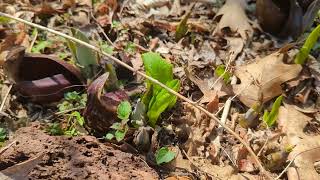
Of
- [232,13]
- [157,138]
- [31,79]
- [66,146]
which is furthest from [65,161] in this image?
[232,13]

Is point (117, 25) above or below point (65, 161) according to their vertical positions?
above

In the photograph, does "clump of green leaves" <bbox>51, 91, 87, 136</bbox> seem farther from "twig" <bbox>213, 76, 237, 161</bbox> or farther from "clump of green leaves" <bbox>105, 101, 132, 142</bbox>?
"twig" <bbox>213, 76, 237, 161</bbox>

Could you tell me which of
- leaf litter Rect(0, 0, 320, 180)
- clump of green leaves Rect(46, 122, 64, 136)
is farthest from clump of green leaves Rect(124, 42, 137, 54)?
clump of green leaves Rect(46, 122, 64, 136)

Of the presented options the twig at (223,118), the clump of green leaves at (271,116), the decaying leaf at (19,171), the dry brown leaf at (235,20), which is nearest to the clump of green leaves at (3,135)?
the decaying leaf at (19,171)

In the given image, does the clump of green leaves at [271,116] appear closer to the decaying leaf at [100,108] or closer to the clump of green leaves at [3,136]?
the decaying leaf at [100,108]

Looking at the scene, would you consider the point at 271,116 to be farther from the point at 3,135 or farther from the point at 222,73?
the point at 3,135

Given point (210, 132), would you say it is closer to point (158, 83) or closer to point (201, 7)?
point (158, 83)

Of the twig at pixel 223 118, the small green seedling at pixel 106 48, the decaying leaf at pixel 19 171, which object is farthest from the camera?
the small green seedling at pixel 106 48
